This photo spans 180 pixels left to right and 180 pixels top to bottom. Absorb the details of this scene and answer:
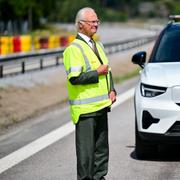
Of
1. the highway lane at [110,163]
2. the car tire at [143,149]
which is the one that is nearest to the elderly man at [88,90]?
the highway lane at [110,163]

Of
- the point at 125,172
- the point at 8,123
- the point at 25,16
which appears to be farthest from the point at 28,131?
the point at 25,16

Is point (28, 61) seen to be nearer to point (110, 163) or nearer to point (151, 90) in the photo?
point (110, 163)

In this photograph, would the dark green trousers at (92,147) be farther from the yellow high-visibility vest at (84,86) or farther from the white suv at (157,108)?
the white suv at (157,108)

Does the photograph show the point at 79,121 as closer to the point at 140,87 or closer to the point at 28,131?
the point at 140,87

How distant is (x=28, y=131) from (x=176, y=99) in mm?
4123

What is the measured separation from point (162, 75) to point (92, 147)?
2166mm

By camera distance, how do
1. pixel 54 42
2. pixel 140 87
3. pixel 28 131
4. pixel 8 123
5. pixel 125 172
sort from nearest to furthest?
pixel 125 172 < pixel 140 87 < pixel 28 131 < pixel 8 123 < pixel 54 42

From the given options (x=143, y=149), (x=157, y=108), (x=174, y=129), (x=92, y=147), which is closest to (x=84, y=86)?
(x=92, y=147)

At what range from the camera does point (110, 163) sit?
885 centimetres

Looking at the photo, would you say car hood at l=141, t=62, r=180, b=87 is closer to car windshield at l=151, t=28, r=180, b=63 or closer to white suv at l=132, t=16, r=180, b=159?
white suv at l=132, t=16, r=180, b=159

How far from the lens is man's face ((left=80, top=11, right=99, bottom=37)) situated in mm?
6664

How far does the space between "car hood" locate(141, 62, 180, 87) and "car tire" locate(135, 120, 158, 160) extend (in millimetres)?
717

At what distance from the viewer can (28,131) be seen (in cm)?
1205

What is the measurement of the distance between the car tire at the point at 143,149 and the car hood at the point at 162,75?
0.72m
